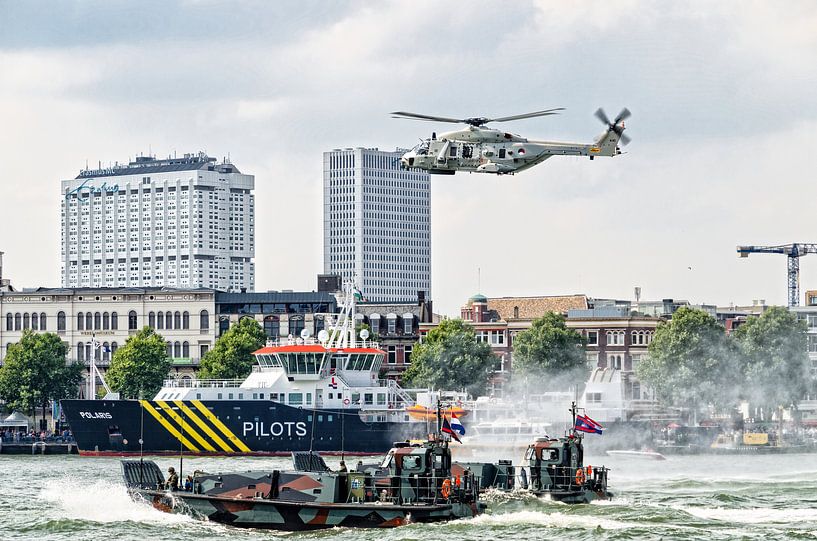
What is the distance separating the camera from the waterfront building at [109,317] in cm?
18200

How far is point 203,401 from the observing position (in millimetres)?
127625

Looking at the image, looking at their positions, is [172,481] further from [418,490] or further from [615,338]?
[615,338]

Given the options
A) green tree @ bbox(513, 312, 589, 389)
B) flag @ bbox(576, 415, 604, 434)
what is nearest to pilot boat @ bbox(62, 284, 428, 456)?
green tree @ bbox(513, 312, 589, 389)

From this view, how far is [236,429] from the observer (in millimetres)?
128000

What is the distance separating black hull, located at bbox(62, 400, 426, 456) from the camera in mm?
127875

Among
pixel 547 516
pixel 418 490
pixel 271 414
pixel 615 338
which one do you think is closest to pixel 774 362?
pixel 615 338

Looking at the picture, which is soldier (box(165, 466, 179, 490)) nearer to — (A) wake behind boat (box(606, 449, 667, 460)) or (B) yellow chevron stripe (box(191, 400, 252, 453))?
(A) wake behind boat (box(606, 449, 667, 460))

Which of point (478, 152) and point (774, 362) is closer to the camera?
point (478, 152)

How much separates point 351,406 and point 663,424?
2312 cm

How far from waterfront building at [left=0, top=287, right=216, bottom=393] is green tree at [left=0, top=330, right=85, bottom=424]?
1249cm

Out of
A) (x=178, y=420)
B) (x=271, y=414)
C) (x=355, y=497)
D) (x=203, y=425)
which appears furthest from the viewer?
(x=271, y=414)

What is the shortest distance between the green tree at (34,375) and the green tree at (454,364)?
30853mm

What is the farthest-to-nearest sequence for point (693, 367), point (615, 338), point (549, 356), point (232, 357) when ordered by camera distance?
1. point (615, 338)
2. point (232, 357)
3. point (549, 356)
4. point (693, 367)

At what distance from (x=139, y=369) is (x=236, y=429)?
34.2 metres
